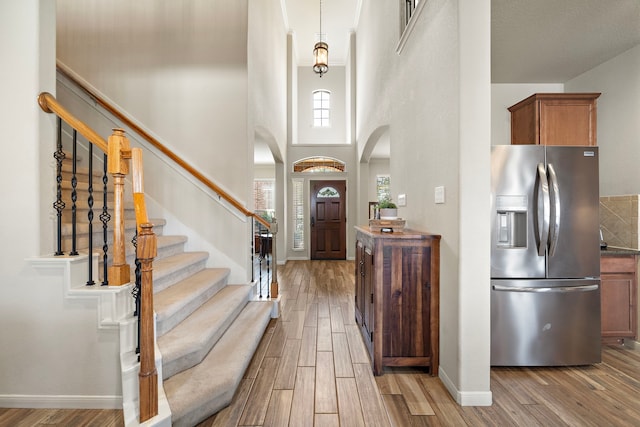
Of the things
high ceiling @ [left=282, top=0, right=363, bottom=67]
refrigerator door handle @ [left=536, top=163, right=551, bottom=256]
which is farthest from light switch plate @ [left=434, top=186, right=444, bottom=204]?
high ceiling @ [left=282, top=0, right=363, bottom=67]

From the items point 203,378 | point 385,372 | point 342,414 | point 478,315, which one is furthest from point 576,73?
point 203,378

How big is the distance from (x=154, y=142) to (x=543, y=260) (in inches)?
161

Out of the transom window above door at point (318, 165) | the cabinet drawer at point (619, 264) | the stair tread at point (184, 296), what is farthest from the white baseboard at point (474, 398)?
the transom window above door at point (318, 165)

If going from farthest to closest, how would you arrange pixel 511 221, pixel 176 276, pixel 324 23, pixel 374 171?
pixel 374 171
pixel 324 23
pixel 176 276
pixel 511 221

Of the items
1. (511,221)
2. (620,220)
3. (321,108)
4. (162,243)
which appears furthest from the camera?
(321,108)

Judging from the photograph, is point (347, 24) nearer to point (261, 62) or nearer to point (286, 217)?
point (261, 62)

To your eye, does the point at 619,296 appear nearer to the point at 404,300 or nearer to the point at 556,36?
the point at 404,300

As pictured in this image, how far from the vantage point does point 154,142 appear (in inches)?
138

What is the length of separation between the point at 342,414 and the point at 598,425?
1.50 m

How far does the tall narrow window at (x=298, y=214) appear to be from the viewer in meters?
7.62

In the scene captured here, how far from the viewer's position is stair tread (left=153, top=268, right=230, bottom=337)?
6.98ft

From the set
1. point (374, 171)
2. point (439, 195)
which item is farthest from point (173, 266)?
point (374, 171)

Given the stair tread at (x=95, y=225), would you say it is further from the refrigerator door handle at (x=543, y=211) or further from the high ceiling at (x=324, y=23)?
the high ceiling at (x=324, y=23)

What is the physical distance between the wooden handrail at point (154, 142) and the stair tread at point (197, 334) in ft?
3.66
